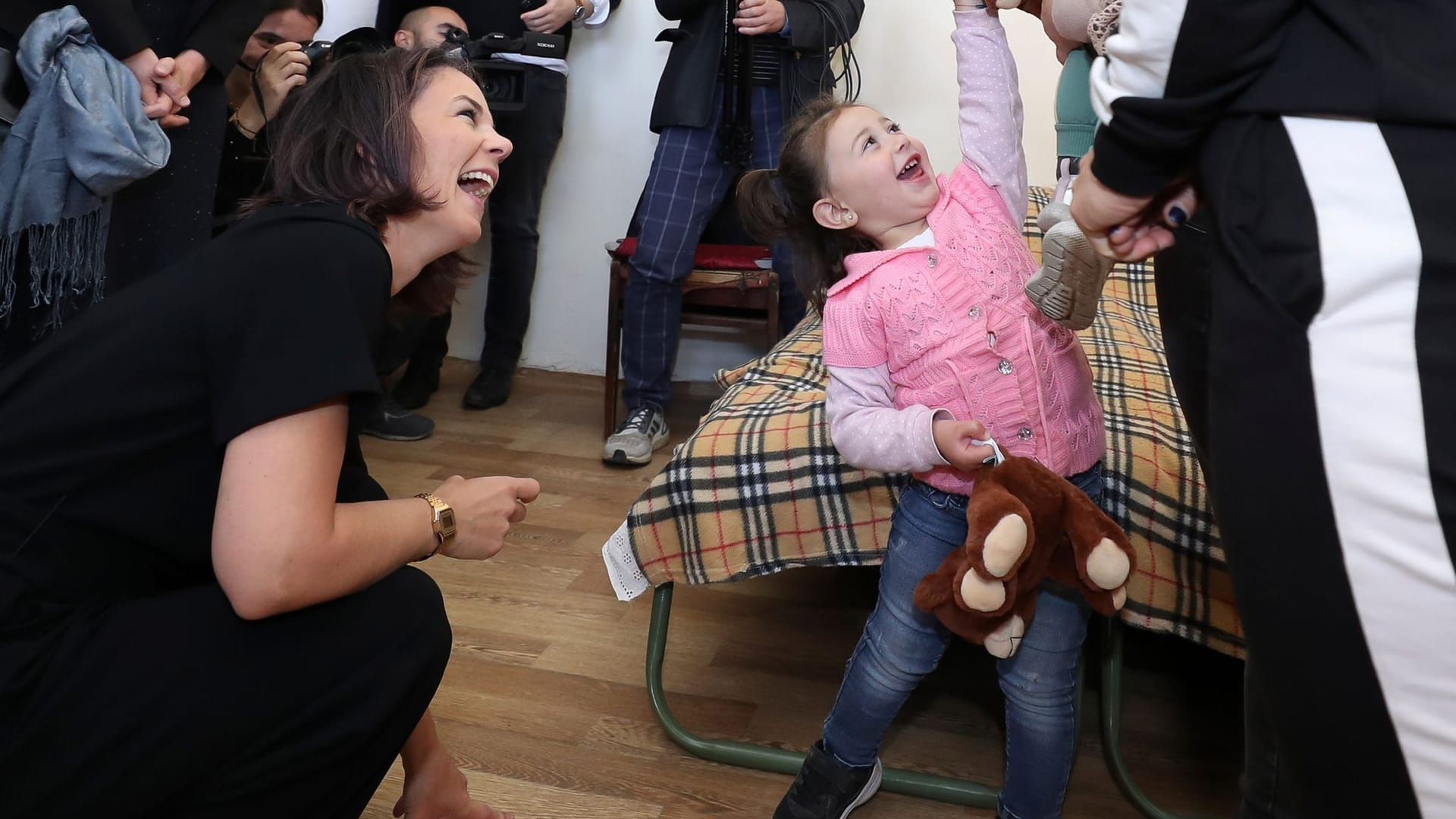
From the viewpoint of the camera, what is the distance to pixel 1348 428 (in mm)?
704

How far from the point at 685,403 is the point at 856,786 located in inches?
80.9

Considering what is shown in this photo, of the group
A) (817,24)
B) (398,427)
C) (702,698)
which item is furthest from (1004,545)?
(398,427)

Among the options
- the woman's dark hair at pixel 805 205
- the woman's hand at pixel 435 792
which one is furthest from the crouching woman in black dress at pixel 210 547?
the woman's dark hair at pixel 805 205

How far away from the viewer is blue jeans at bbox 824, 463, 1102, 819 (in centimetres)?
135

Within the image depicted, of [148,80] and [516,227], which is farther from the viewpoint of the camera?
[516,227]

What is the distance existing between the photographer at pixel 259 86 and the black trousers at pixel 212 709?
1.28m

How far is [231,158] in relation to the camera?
7.40ft

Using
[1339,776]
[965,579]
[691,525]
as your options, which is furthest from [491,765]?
[1339,776]

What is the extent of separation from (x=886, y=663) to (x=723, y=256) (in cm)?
174

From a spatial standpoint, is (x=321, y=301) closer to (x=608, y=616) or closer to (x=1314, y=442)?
(x=1314, y=442)

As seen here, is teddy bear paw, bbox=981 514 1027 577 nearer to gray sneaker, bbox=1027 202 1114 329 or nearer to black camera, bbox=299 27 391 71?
gray sneaker, bbox=1027 202 1114 329

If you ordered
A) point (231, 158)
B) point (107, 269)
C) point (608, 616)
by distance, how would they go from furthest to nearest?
point (231, 158), point (608, 616), point (107, 269)

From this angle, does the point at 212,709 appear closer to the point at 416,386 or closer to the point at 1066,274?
the point at 1066,274

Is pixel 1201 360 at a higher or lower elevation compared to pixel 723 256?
higher
